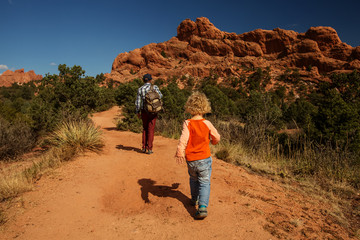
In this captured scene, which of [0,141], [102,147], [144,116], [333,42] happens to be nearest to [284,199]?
[144,116]

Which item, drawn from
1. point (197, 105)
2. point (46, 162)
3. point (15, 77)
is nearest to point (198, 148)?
point (197, 105)

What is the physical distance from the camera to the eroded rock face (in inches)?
2478

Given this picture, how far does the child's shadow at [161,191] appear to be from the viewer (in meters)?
3.00

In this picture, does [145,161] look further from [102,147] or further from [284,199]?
[284,199]

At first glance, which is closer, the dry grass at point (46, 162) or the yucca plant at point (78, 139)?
the dry grass at point (46, 162)

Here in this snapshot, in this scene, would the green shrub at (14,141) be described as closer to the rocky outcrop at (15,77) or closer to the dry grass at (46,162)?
the dry grass at (46,162)

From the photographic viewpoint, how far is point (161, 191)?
3451 millimetres

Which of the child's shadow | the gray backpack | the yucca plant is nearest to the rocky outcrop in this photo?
the yucca plant

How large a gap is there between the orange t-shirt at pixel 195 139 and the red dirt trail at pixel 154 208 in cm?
80

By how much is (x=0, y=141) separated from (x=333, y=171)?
9.04 m

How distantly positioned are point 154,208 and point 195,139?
1154 millimetres

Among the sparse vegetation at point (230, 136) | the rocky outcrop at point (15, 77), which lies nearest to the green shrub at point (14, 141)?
the sparse vegetation at point (230, 136)

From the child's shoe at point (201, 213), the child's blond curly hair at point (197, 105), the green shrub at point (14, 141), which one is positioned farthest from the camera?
the green shrub at point (14, 141)

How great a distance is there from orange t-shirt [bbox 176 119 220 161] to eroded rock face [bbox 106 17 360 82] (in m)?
61.5
